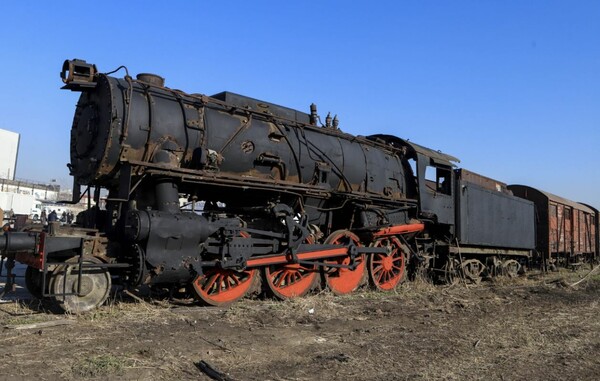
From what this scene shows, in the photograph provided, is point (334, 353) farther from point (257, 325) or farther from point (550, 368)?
point (550, 368)

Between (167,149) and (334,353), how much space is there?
405 centimetres

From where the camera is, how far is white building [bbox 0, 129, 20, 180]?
260ft

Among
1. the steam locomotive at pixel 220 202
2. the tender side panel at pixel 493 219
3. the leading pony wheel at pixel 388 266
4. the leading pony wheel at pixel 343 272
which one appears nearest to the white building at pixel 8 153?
the steam locomotive at pixel 220 202

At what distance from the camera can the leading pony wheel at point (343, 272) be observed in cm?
984

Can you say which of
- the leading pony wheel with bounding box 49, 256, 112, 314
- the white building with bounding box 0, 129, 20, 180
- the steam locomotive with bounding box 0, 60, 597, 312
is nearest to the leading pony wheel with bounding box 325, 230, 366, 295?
the steam locomotive with bounding box 0, 60, 597, 312

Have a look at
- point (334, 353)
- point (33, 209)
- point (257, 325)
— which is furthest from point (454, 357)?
point (33, 209)

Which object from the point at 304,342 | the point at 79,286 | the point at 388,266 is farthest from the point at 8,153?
the point at 304,342

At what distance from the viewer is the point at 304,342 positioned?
597 cm

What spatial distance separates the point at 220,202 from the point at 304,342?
3.85m

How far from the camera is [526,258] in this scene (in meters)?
17.2

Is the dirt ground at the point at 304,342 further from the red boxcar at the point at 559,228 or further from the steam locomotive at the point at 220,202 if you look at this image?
the red boxcar at the point at 559,228

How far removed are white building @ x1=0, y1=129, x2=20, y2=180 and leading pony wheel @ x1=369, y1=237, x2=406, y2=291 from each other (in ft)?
275

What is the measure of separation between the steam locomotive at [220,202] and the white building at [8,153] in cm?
8305

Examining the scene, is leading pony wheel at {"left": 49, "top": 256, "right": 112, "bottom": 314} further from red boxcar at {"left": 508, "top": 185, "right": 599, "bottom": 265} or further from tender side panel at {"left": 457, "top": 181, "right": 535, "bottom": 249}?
red boxcar at {"left": 508, "top": 185, "right": 599, "bottom": 265}
